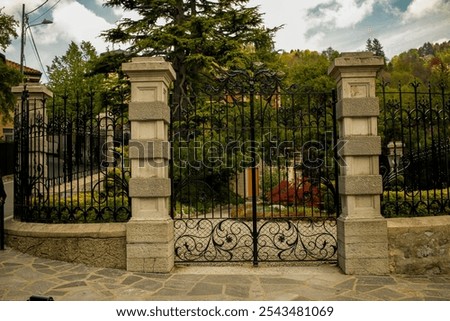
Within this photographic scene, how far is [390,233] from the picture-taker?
17.9 ft

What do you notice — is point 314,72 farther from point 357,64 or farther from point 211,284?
point 211,284

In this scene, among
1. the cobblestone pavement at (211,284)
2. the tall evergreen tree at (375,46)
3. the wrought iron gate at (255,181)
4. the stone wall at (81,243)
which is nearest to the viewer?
the cobblestone pavement at (211,284)

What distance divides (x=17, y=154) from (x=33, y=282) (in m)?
3.46

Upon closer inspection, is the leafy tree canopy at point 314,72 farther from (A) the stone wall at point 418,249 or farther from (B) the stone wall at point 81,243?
(B) the stone wall at point 81,243

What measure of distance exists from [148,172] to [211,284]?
6.48ft

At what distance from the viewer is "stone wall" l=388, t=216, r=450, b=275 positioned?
5.43 metres

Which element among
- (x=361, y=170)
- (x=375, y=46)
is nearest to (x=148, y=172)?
(x=361, y=170)

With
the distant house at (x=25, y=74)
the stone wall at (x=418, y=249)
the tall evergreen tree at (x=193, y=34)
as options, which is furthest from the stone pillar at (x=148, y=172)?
the distant house at (x=25, y=74)

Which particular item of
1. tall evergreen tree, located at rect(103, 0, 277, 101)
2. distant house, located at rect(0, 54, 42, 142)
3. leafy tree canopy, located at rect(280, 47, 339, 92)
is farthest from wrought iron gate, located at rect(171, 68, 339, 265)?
leafy tree canopy, located at rect(280, 47, 339, 92)

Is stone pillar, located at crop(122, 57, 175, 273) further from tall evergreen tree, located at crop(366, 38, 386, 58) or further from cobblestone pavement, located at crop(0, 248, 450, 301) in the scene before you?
tall evergreen tree, located at crop(366, 38, 386, 58)

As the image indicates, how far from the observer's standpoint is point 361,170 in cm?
556

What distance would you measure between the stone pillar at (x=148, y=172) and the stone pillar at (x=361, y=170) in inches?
111

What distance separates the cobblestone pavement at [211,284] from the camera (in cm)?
454

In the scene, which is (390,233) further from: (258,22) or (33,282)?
(258,22)
